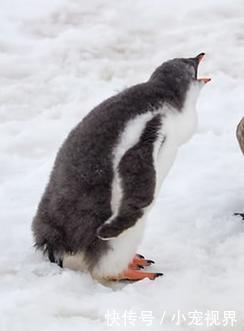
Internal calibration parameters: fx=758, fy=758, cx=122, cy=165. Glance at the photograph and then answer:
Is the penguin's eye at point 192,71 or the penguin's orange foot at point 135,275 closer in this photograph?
the penguin's orange foot at point 135,275

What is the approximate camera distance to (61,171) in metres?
3.07

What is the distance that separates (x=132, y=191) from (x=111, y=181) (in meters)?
0.12

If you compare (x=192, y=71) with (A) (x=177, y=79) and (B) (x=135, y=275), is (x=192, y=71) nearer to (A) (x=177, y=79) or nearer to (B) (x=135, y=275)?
(A) (x=177, y=79)

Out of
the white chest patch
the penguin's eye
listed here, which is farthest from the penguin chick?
the penguin's eye

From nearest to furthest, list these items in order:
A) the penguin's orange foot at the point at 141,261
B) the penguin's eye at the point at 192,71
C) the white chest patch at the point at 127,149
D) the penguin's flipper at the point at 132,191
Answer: the penguin's flipper at the point at 132,191 → the white chest patch at the point at 127,149 → the penguin's orange foot at the point at 141,261 → the penguin's eye at the point at 192,71

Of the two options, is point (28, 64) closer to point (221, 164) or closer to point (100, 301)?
point (221, 164)

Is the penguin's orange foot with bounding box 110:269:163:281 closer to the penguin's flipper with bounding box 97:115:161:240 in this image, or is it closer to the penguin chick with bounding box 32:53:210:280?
the penguin chick with bounding box 32:53:210:280

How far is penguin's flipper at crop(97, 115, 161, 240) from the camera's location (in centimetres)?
282

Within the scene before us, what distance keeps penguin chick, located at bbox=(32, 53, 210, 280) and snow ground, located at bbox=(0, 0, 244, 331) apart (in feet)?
0.37

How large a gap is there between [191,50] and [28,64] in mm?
1270

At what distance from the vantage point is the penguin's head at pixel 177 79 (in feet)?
10.7

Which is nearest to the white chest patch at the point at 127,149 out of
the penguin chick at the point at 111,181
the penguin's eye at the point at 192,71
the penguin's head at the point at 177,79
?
the penguin chick at the point at 111,181

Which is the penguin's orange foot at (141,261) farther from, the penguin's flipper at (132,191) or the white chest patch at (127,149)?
the penguin's flipper at (132,191)

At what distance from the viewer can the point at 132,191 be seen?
9.35 ft
